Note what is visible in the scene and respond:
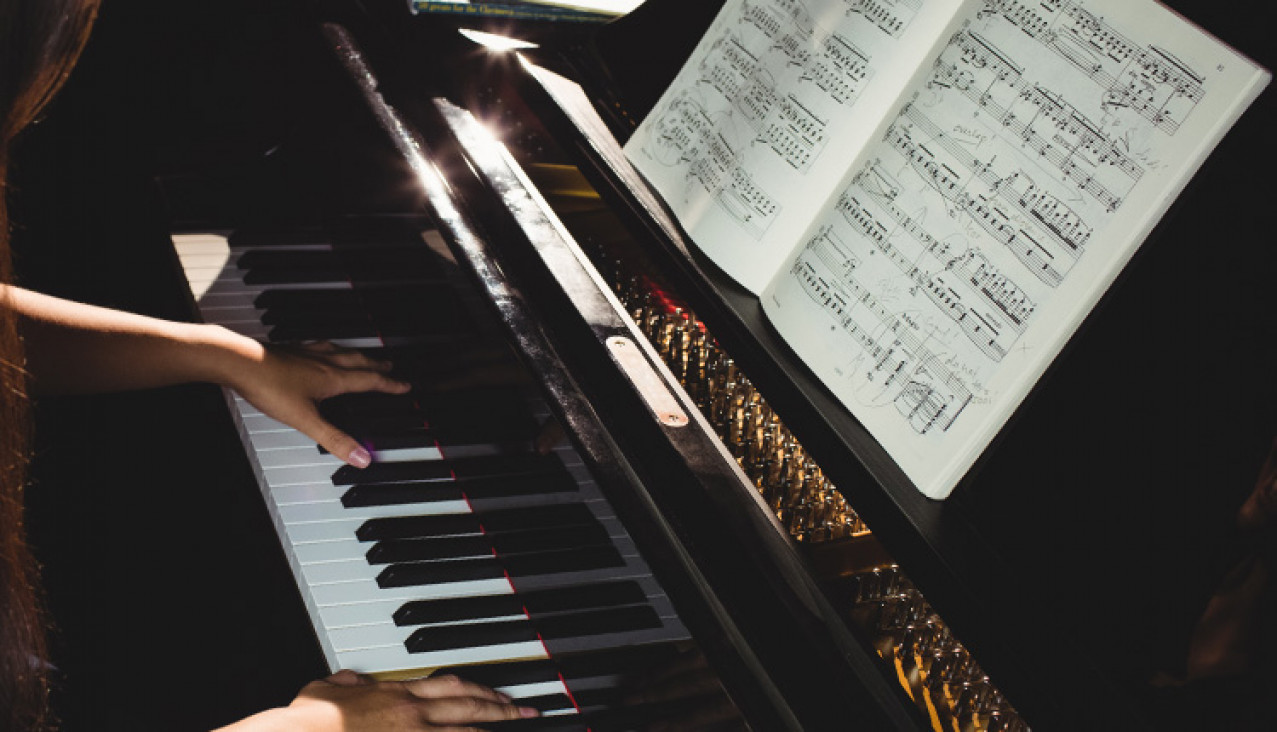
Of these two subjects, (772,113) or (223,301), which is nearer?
(772,113)

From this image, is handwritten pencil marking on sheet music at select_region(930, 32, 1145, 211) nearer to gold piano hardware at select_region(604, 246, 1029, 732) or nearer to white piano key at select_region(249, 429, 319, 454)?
gold piano hardware at select_region(604, 246, 1029, 732)

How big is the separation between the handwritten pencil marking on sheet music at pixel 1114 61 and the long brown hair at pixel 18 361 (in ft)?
3.78

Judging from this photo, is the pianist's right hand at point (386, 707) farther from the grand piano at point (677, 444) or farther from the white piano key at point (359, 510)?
the white piano key at point (359, 510)

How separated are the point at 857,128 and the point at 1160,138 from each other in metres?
0.38

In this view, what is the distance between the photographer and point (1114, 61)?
999mm

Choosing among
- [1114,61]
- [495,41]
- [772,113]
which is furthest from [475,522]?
[1114,61]

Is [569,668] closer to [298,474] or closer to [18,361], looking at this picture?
[298,474]

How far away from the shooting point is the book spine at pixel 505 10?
1948mm

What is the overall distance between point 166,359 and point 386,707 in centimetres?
93

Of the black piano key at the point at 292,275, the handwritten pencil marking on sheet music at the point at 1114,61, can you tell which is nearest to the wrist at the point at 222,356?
the black piano key at the point at 292,275

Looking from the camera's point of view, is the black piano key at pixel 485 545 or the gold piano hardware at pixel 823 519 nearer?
the gold piano hardware at pixel 823 519

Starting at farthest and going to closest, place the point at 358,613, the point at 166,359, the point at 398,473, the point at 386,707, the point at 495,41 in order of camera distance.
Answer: the point at 495,41
the point at 166,359
the point at 398,473
the point at 358,613
the point at 386,707

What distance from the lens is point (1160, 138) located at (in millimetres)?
953

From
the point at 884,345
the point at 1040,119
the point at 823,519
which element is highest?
the point at 1040,119
